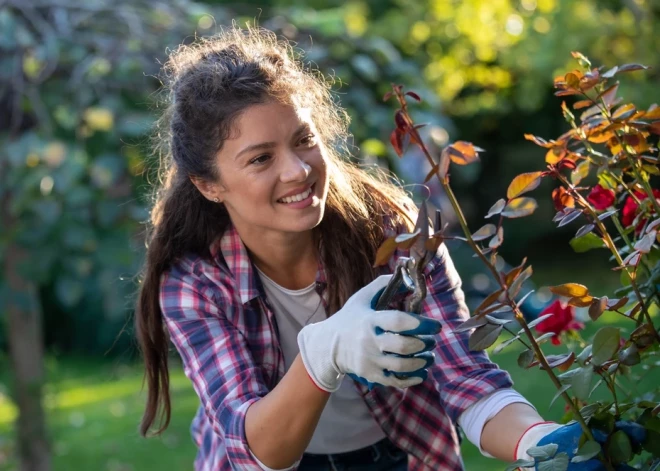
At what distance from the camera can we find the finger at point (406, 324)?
1.41 metres

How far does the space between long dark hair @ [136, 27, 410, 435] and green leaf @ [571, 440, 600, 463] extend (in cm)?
80

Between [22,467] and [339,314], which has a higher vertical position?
[339,314]

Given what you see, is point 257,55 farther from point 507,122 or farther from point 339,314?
point 507,122

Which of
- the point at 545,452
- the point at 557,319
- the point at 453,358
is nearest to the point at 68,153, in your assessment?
the point at 453,358

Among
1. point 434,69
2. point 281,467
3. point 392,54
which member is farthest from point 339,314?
point 434,69

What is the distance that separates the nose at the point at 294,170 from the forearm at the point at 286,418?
36 cm

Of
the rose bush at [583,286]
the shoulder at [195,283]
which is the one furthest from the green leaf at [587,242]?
the shoulder at [195,283]

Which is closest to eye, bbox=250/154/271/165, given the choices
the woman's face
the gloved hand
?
the woman's face

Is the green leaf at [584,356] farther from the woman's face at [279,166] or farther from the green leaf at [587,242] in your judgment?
the woman's face at [279,166]

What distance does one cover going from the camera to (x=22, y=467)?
3.94m

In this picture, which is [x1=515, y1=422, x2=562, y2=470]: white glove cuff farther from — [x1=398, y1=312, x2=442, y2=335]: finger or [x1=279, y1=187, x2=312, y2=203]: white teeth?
[x1=279, y1=187, x2=312, y2=203]: white teeth

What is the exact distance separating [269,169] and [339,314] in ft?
1.32

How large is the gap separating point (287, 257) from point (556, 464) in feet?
3.07

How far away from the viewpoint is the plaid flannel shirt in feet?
5.85
